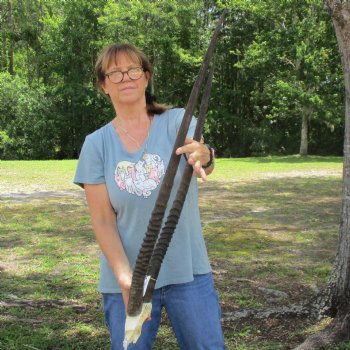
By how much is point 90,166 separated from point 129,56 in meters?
0.49

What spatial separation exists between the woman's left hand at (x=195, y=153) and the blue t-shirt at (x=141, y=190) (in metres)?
0.25

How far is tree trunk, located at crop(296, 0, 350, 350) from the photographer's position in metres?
3.66

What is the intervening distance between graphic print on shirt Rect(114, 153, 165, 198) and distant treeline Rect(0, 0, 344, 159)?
975 inches

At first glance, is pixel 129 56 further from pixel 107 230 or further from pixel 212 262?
pixel 212 262

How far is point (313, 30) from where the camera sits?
83.8 ft

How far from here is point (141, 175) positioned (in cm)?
219

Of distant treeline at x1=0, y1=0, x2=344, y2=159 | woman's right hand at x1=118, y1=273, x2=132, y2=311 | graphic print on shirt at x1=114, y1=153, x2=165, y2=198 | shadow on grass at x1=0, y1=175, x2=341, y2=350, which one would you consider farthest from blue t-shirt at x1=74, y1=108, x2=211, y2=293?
distant treeline at x1=0, y1=0, x2=344, y2=159

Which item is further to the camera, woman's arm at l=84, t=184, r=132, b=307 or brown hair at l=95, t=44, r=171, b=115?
brown hair at l=95, t=44, r=171, b=115

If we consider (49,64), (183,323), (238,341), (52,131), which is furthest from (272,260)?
(49,64)

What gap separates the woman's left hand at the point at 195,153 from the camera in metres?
1.83

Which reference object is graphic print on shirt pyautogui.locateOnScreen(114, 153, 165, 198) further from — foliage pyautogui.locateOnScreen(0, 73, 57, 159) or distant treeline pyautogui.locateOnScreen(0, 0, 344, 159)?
foliage pyautogui.locateOnScreen(0, 73, 57, 159)

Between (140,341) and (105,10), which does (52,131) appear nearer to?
(105,10)

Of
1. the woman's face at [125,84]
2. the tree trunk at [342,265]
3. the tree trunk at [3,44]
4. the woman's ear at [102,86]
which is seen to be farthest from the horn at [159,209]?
the tree trunk at [3,44]

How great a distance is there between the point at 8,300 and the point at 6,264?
1326 millimetres
